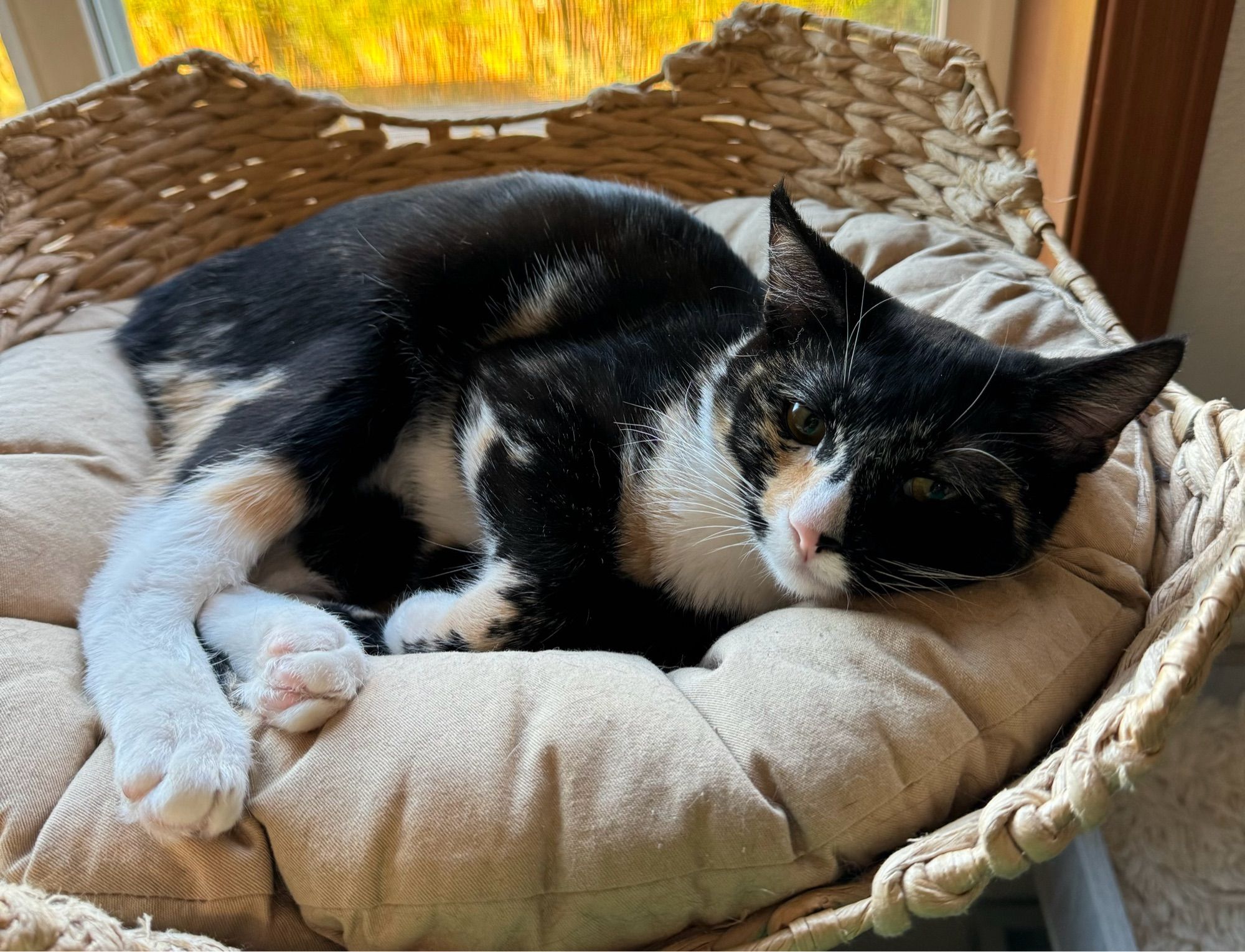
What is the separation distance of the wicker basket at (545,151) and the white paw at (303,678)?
978mm

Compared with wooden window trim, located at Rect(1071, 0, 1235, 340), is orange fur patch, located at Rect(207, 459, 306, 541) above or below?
below

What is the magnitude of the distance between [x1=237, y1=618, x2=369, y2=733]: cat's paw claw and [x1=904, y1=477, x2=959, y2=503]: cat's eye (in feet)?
2.03

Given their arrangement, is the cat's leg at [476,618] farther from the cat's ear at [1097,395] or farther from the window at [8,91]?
the window at [8,91]

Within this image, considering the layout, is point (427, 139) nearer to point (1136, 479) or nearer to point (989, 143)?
point (989, 143)

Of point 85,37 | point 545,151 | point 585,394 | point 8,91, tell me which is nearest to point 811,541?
point 585,394

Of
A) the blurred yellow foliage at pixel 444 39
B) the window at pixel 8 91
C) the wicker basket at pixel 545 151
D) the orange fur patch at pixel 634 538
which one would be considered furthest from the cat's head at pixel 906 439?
the window at pixel 8 91

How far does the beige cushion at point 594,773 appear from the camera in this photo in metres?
0.86

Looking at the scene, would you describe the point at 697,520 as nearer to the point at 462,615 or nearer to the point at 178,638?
the point at 462,615

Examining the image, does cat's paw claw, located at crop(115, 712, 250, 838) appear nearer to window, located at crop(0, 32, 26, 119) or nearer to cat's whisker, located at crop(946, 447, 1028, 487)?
cat's whisker, located at crop(946, 447, 1028, 487)

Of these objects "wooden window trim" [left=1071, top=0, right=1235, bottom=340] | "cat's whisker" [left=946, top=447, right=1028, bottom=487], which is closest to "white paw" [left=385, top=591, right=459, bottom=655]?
"cat's whisker" [left=946, top=447, right=1028, bottom=487]

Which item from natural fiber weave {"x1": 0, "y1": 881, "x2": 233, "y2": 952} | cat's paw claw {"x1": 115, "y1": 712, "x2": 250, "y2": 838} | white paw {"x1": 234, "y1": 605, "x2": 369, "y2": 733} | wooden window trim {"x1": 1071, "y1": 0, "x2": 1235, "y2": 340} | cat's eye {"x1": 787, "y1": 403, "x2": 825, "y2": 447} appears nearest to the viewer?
natural fiber weave {"x1": 0, "y1": 881, "x2": 233, "y2": 952}

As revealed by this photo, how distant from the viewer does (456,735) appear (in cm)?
92

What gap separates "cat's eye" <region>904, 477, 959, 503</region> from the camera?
3.29 feet

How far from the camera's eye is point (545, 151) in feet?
6.55
